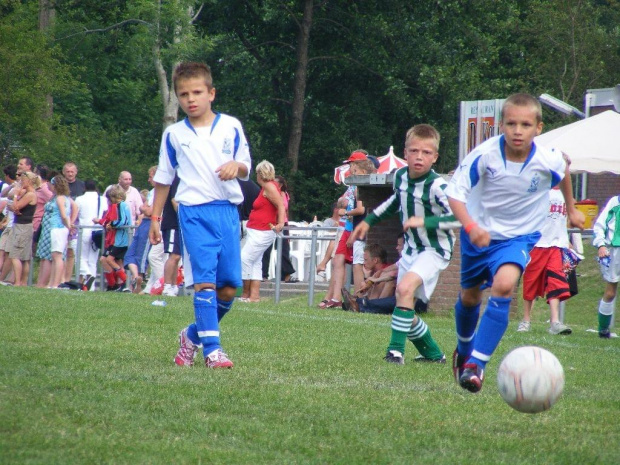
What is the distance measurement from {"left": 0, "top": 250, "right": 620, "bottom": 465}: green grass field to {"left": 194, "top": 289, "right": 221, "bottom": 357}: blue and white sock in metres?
0.27

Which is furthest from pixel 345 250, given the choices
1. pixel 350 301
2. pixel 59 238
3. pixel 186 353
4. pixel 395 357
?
pixel 186 353

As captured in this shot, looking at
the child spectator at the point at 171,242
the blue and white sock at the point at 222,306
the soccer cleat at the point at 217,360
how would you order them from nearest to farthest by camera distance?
1. the soccer cleat at the point at 217,360
2. the blue and white sock at the point at 222,306
3. the child spectator at the point at 171,242

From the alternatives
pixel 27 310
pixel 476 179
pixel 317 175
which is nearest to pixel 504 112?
pixel 476 179

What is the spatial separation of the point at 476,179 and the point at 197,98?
2.11 m

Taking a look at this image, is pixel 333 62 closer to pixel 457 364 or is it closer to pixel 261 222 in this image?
pixel 261 222

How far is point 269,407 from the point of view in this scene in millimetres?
5480

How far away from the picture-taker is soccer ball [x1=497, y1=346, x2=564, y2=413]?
519 cm

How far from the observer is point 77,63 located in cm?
4125

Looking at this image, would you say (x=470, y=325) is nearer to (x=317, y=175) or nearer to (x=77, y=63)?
(x=317, y=175)

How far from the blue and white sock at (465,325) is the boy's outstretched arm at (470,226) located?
39.1 inches

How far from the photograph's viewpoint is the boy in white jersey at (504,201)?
6.05 m

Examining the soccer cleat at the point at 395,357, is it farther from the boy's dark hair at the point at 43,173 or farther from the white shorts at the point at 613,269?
the boy's dark hair at the point at 43,173

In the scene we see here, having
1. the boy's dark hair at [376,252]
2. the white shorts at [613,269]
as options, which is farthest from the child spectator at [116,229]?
the white shorts at [613,269]

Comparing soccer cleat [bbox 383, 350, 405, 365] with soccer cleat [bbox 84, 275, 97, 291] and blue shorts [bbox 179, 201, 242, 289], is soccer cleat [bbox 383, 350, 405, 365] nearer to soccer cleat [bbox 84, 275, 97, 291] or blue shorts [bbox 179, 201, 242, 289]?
blue shorts [bbox 179, 201, 242, 289]
